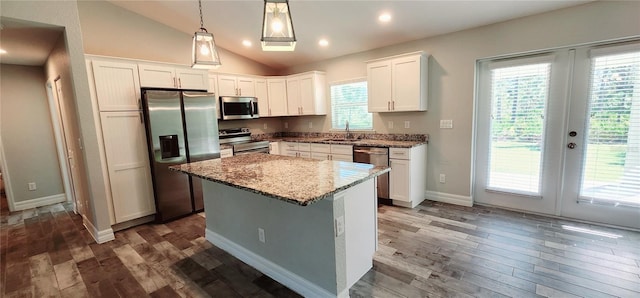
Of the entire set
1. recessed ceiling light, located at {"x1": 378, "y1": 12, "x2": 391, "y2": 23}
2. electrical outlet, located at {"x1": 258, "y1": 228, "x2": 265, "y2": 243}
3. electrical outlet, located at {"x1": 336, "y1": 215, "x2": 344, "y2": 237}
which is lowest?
electrical outlet, located at {"x1": 258, "y1": 228, "x2": 265, "y2": 243}

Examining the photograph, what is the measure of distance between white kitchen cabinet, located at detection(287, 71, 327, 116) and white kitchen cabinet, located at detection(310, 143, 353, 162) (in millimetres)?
774

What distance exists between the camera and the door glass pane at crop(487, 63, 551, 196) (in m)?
3.11

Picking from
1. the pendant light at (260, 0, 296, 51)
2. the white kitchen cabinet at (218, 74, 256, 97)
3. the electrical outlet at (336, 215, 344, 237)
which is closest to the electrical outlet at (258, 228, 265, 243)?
the electrical outlet at (336, 215, 344, 237)

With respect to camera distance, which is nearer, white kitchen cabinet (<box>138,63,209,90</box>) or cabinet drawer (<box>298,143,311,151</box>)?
white kitchen cabinet (<box>138,63,209,90</box>)

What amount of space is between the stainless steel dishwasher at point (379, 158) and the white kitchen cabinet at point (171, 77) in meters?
2.44

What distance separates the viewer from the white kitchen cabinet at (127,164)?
313 centimetres

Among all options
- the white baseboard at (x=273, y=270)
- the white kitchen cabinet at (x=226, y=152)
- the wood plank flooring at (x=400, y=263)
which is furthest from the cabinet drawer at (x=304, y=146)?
the white baseboard at (x=273, y=270)

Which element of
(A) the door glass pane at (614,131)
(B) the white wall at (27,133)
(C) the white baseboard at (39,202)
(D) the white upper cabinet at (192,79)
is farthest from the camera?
(C) the white baseboard at (39,202)

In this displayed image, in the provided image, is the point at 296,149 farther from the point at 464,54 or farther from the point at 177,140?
the point at 464,54

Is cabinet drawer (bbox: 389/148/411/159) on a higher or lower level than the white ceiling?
lower

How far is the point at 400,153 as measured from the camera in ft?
11.7

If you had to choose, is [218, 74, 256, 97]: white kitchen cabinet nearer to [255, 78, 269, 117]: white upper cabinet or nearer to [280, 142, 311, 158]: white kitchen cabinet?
[255, 78, 269, 117]: white upper cabinet

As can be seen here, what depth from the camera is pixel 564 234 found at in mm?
2727

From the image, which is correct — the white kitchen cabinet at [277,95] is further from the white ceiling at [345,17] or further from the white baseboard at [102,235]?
the white baseboard at [102,235]
